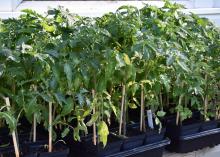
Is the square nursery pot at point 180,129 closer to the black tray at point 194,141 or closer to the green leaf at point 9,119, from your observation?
the black tray at point 194,141

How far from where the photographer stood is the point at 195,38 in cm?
232

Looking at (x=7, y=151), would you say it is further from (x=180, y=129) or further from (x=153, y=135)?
(x=180, y=129)

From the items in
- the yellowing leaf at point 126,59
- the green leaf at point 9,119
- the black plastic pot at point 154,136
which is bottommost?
the black plastic pot at point 154,136

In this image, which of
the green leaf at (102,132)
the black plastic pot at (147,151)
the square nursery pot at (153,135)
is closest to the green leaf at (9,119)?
the green leaf at (102,132)

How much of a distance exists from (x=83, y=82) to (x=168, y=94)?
742mm

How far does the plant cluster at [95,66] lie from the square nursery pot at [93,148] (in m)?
0.07

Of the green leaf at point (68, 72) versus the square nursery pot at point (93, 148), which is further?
the square nursery pot at point (93, 148)

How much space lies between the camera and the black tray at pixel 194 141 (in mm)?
2342

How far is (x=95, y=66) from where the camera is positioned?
1.81m

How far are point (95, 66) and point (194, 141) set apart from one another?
34.7 inches

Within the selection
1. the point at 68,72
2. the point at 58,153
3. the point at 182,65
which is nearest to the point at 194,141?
the point at 182,65

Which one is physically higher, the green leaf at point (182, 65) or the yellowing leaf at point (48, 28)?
the yellowing leaf at point (48, 28)

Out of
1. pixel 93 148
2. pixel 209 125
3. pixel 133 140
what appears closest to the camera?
pixel 93 148

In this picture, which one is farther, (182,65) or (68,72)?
(182,65)
